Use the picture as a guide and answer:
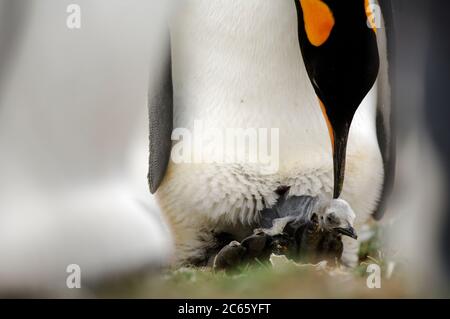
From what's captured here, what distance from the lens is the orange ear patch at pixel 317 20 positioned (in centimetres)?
108

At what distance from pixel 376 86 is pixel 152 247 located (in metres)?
0.52

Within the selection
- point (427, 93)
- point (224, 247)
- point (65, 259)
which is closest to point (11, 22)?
point (65, 259)

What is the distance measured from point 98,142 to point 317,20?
455 mm

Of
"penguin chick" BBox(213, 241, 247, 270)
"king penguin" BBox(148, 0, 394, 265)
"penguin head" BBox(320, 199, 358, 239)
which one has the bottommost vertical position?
"penguin chick" BBox(213, 241, 247, 270)

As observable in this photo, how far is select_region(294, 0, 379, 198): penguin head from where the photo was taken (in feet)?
3.56

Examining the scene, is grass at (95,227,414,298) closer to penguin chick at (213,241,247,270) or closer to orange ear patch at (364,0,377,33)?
penguin chick at (213,241,247,270)

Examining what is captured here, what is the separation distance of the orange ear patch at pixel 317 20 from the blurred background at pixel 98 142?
20 cm

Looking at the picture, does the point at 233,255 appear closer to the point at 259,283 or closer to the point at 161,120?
the point at 259,283

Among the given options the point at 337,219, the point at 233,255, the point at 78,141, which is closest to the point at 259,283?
the point at 233,255

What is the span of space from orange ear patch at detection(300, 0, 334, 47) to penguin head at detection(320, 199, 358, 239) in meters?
0.30

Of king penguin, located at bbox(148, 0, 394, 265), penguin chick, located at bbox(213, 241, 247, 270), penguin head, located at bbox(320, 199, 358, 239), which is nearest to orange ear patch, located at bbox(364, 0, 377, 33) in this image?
king penguin, located at bbox(148, 0, 394, 265)

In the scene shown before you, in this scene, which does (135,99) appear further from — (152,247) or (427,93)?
(427,93)

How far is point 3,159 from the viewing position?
123cm

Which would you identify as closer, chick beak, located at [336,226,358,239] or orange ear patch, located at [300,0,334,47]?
→ orange ear patch, located at [300,0,334,47]
